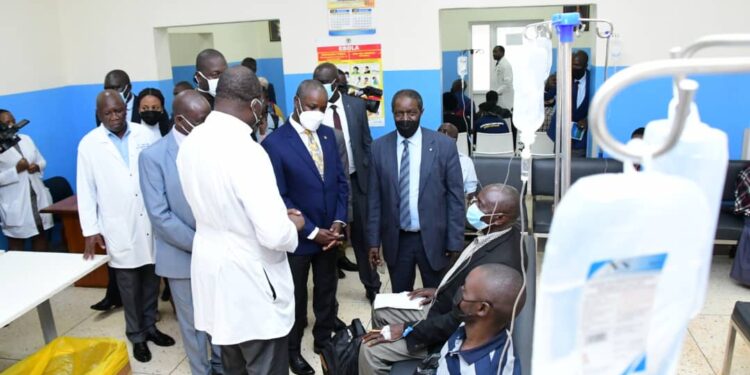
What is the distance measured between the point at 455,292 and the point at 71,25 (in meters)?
5.09

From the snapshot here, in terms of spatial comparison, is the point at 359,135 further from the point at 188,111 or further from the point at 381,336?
the point at 381,336

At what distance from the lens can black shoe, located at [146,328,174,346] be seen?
3396mm

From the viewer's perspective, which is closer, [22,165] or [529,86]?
[529,86]

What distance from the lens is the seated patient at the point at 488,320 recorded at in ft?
6.01

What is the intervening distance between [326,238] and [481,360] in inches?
47.7

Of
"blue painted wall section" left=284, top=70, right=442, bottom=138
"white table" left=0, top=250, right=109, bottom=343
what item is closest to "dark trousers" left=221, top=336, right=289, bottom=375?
"white table" left=0, top=250, right=109, bottom=343

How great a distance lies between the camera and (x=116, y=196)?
2.99 metres

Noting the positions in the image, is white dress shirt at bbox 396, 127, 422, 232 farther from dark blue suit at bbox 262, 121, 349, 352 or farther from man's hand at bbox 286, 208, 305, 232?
man's hand at bbox 286, 208, 305, 232

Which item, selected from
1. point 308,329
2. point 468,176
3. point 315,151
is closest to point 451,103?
point 468,176

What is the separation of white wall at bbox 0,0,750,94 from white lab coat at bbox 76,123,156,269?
2394 mm

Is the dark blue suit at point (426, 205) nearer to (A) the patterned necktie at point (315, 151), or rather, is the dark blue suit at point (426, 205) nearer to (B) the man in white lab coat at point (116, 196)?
(A) the patterned necktie at point (315, 151)

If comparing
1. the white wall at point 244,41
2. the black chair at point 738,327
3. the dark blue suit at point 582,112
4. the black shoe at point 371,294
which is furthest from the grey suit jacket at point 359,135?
the white wall at point 244,41

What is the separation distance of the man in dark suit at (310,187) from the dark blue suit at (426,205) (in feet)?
0.69

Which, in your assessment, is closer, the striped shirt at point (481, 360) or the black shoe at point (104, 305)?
the striped shirt at point (481, 360)
